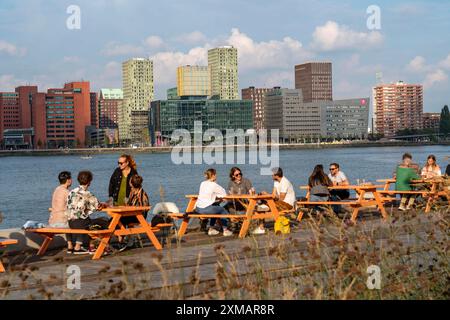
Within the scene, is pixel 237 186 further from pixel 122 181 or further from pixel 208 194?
pixel 122 181

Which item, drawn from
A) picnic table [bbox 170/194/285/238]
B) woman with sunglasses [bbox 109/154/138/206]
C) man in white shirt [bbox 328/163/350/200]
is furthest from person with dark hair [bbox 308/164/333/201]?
woman with sunglasses [bbox 109/154/138/206]

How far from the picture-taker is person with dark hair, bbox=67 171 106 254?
415 inches

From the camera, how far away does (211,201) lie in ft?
40.8

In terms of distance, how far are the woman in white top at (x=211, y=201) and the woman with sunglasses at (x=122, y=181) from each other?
1310 millimetres

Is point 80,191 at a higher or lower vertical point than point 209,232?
higher

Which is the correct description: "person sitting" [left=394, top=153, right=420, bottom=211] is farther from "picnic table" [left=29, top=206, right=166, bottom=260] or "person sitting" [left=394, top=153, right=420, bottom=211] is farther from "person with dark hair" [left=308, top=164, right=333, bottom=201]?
"picnic table" [left=29, top=206, right=166, bottom=260]

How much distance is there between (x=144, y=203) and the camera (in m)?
11.0

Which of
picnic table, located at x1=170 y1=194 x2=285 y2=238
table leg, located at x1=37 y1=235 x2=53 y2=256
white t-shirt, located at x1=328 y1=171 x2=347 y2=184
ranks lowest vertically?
table leg, located at x1=37 y1=235 x2=53 y2=256

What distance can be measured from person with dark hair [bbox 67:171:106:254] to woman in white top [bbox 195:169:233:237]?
205 centimetres

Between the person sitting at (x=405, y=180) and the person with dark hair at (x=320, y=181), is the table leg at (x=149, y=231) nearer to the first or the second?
the person with dark hair at (x=320, y=181)
